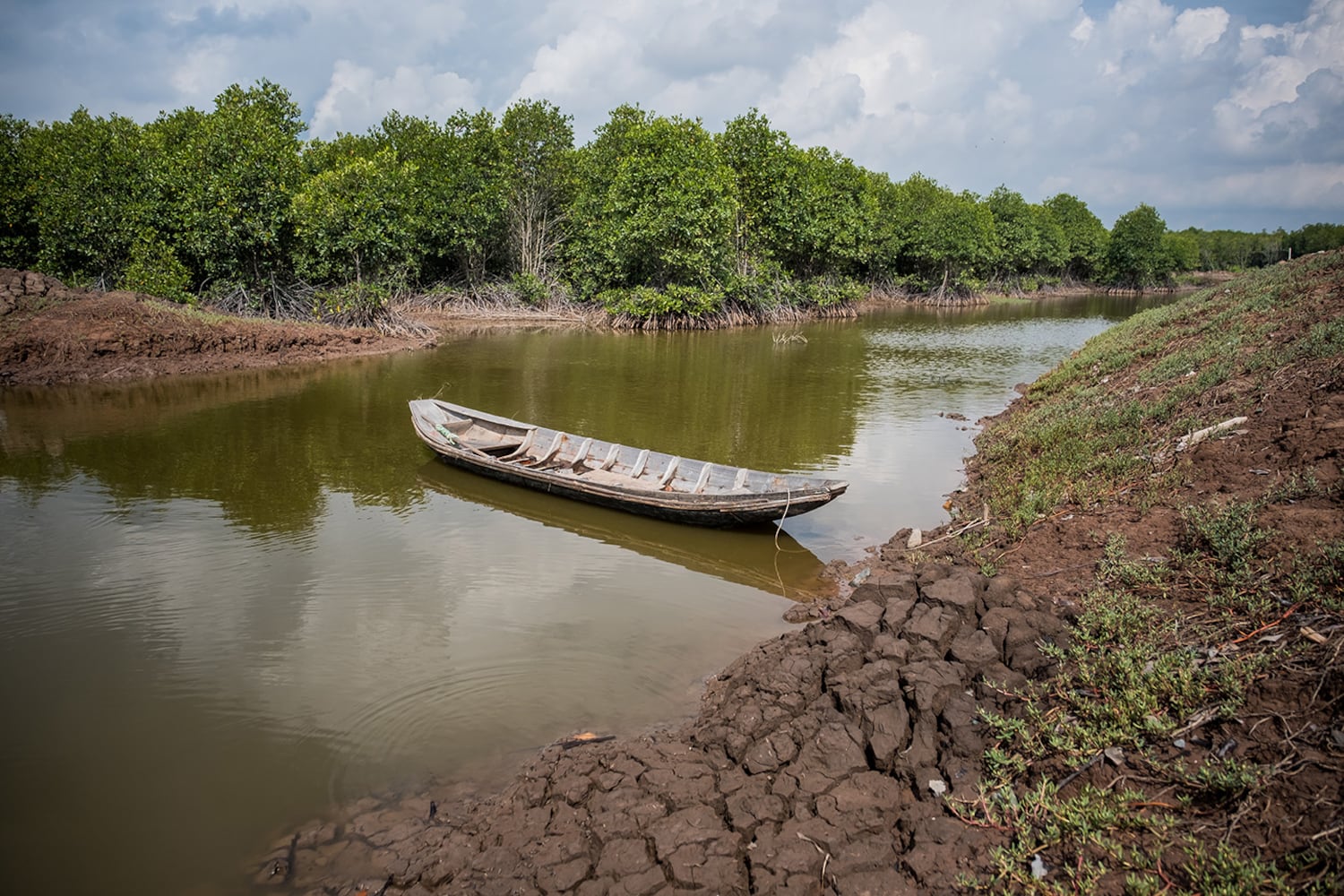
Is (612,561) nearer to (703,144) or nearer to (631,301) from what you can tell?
(631,301)

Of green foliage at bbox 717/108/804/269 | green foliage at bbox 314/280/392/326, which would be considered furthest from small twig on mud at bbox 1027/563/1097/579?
green foliage at bbox 717/108/804/269

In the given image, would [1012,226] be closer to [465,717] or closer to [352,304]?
[352,304]

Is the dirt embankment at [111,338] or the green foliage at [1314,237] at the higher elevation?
the green foliage at [1314,237]

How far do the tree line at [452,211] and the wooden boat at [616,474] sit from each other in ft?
49.0

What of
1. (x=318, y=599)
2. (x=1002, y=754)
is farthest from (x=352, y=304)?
(x=1002, y=754)

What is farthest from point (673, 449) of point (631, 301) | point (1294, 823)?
point (631, 301)

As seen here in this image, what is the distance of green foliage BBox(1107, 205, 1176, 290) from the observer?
2478 inches

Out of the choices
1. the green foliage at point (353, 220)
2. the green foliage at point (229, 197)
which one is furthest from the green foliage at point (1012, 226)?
the green foliage at point (229, 197)

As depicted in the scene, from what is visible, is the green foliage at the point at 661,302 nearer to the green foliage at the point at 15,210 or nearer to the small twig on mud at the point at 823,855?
the green foliage at the point at 15,210

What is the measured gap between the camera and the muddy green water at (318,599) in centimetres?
521

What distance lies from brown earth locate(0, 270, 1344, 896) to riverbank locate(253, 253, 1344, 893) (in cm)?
2

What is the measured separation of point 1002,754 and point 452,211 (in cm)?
3112

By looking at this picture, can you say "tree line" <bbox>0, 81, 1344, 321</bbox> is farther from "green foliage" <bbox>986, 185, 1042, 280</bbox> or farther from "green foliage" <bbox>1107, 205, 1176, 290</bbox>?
"green foliage" <bbox>1107, 205, 1176, 290</bbox>

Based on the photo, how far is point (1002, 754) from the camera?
13.9ft
